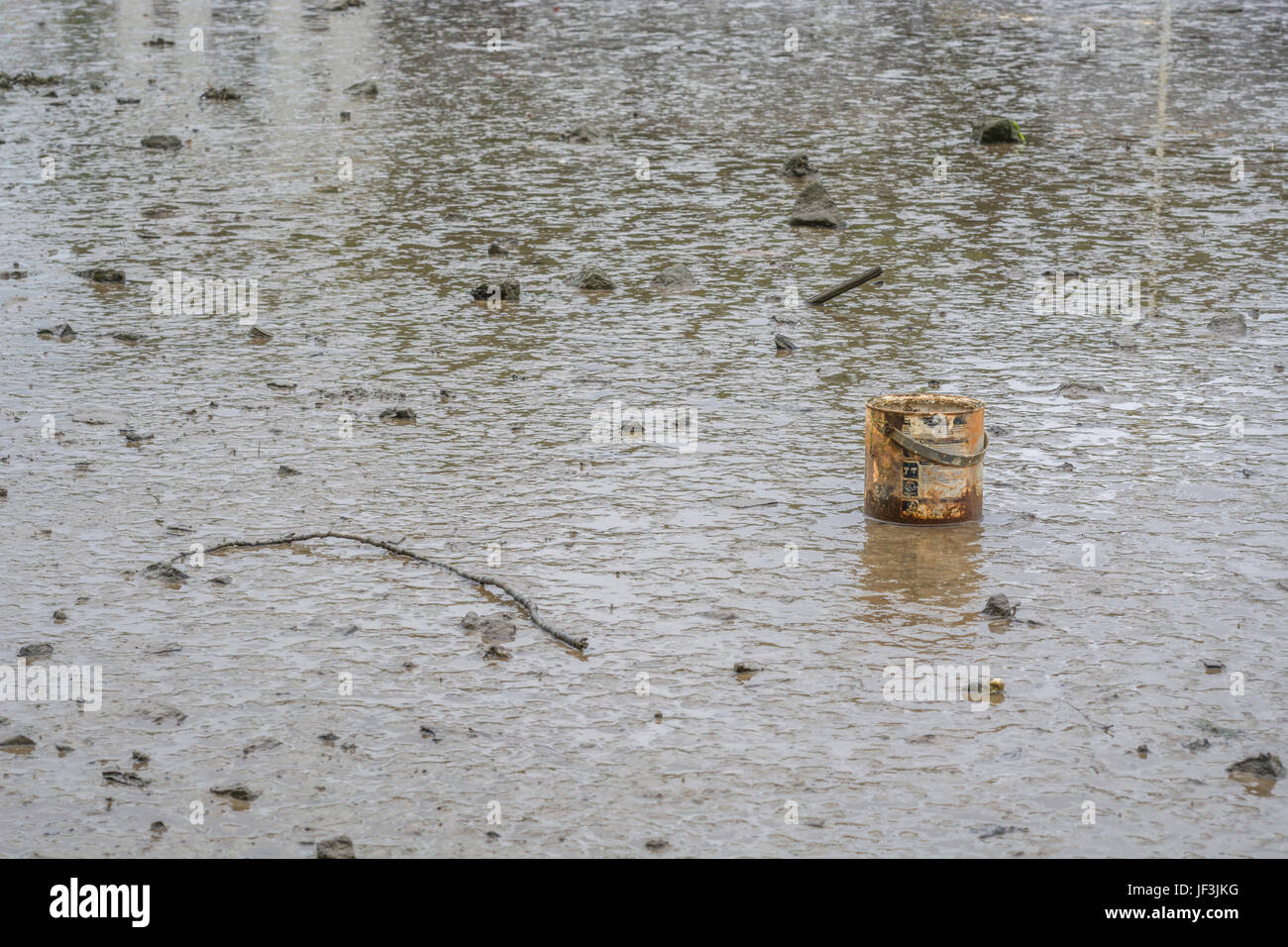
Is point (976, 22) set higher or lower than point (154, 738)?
higher

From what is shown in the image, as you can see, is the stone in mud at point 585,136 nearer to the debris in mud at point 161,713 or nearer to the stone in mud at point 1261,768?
the debris in mud at point 161,713

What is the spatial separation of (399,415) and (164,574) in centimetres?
196

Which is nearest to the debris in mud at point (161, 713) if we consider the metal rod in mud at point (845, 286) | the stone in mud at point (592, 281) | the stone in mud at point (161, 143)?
the stone in mud at point (592, 281)

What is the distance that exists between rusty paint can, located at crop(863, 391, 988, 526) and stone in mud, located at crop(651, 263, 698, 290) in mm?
3666

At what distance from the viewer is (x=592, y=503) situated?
6.68 m

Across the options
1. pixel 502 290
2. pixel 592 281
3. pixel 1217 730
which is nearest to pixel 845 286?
pixel 592 281

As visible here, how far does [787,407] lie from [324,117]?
30.5 ft

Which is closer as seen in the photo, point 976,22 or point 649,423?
point 649,423

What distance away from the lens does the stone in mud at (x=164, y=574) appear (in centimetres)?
594

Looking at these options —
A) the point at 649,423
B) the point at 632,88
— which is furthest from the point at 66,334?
the point at 632,88

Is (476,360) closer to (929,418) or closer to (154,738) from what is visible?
(929,418)

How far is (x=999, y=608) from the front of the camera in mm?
5574

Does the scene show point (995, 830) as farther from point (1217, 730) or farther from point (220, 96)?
point (220, 96)

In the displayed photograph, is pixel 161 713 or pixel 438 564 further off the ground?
pixel 438 564
